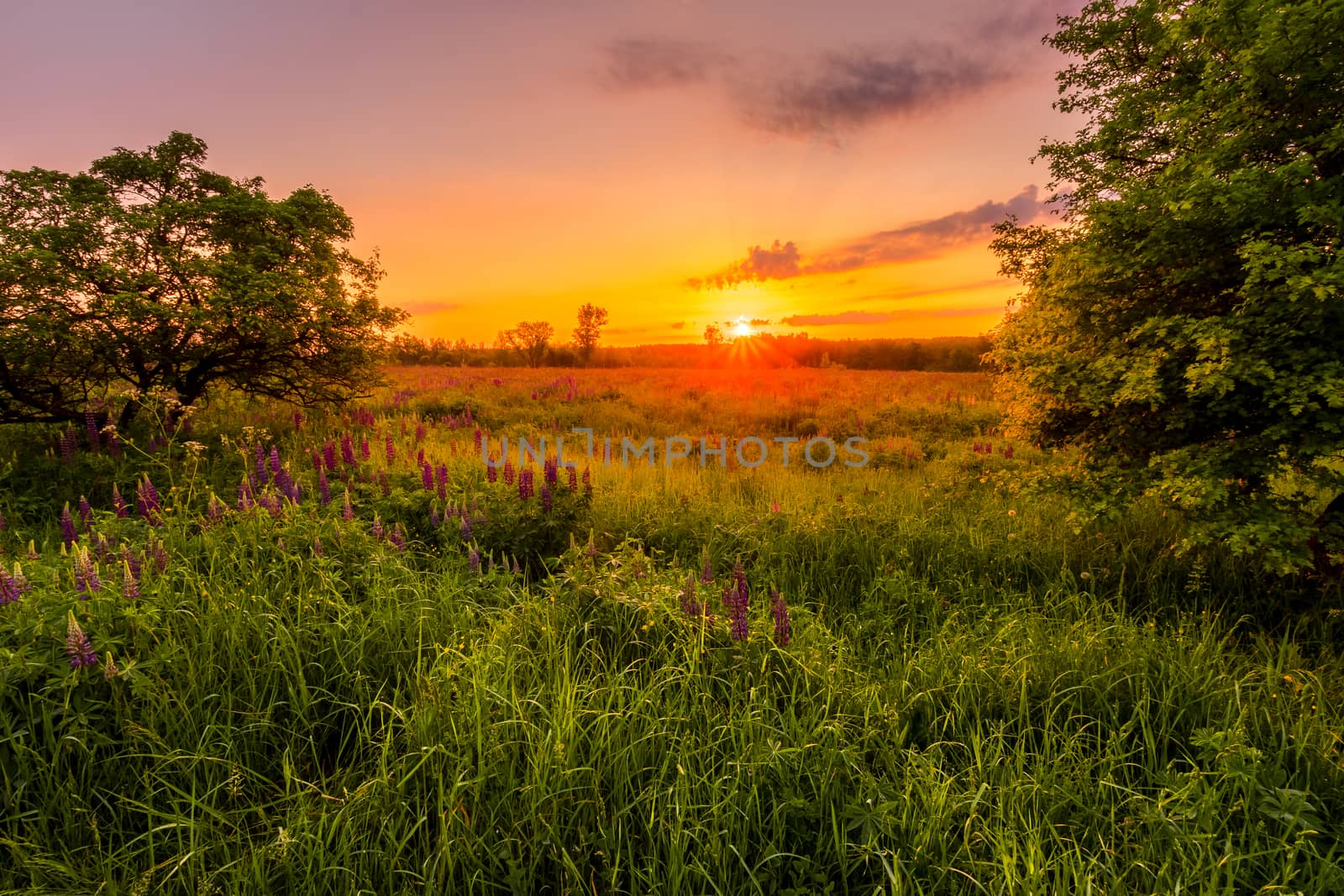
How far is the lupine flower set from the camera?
2268mm

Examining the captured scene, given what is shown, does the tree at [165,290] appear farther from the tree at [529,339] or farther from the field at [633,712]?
the tree at [529,339]

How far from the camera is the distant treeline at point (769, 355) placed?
36.5 m

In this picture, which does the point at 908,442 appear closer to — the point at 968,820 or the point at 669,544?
the point at 669,544

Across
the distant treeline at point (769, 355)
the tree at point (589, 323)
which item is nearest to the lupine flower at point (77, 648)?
the distant treeline at point (769, 355)

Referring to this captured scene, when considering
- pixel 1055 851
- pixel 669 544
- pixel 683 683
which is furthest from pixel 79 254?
pixel 1055 851

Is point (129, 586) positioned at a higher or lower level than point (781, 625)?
higher

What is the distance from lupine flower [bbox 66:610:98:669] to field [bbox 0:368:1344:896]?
0.01 m

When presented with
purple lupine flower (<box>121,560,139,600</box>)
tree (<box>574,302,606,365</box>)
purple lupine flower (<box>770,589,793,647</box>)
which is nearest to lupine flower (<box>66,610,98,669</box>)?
purple lupine flower (<box>121,560,139,600</box>)

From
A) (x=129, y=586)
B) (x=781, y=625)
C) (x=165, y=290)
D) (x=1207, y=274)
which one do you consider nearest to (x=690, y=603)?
(x=781, y=625)

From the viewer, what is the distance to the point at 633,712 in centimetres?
256

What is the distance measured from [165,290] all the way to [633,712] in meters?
8.52

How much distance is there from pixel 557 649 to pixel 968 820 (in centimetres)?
218

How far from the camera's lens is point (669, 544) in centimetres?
559

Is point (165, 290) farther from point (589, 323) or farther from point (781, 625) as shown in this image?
point (589, 323)
